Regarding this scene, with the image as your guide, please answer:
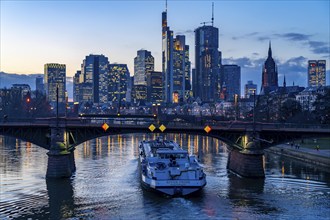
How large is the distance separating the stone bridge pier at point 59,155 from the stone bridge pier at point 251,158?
29462 millimetres

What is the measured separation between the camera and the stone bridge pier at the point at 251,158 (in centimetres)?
7344

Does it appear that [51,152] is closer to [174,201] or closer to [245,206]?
[174,201]

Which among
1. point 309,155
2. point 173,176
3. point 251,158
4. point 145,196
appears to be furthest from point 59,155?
point 309,155

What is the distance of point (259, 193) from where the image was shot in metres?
62.0

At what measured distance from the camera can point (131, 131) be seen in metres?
75.8

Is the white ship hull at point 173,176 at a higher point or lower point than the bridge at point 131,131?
lower

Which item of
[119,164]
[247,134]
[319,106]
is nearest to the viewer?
[247,134]

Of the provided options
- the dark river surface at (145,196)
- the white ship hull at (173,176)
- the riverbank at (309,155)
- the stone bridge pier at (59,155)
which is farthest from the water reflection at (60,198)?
the riverbank at (309,155)

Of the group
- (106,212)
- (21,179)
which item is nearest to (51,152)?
(21,179)

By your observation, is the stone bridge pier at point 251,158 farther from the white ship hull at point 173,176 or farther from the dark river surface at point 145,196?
the white ship hull at point 173,176

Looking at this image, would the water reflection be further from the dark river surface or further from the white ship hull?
the white ship hull

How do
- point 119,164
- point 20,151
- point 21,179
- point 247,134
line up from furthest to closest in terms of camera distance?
point 20,151, point 119,164, point 247,134, point 21,179

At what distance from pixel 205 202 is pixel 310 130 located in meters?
26.4

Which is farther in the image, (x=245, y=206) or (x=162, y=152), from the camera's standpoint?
(x=162, y=152)
